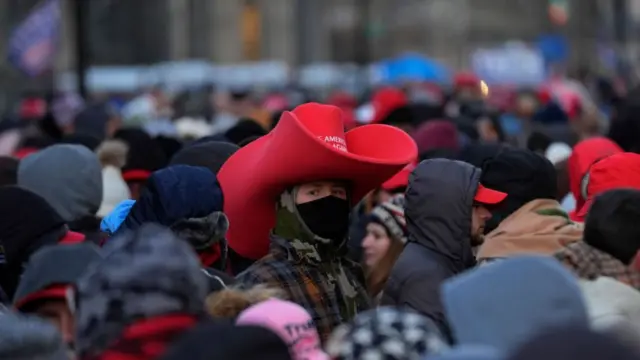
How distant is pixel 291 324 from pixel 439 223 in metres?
2.20

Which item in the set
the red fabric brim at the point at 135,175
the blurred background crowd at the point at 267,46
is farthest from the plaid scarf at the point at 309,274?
the blurred background crowd at the point at 267,46

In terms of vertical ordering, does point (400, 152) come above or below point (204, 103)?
above

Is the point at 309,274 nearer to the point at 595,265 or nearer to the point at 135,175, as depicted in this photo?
the point at 595,265

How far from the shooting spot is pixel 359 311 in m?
6.97

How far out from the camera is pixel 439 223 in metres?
7.25

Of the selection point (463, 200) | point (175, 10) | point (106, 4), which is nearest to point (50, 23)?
point (463, 200)

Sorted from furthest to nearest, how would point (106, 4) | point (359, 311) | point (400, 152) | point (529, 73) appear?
point (106, 4)
point (529, 73)
point (400, 152)
point (359, 311)

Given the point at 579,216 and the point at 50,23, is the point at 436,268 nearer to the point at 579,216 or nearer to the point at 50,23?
the point at 579,216

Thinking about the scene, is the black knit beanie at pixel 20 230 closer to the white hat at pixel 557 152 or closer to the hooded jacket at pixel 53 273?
the hooded jacket at pixel 53 273

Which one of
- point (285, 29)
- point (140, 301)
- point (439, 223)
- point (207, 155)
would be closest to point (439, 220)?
point (439, 223)

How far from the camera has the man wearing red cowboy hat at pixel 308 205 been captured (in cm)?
686

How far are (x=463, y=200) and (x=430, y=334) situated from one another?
2.61 meters

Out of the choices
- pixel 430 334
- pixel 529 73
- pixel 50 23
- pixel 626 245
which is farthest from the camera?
pixel 529 73

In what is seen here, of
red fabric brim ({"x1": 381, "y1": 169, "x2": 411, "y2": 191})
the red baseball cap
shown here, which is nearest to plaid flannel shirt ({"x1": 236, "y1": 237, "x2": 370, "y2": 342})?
the red baseball cap
